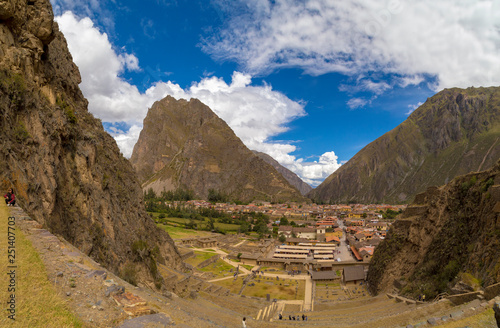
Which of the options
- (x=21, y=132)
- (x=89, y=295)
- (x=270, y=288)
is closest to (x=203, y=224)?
(x=270, y=288)

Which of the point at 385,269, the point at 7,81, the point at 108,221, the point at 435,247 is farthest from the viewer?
the point at 385,269

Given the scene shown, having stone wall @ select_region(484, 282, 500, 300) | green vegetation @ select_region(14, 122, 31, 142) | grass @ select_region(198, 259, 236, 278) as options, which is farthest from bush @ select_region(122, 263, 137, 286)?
grass @ select_region(198, 259, 236, 278)

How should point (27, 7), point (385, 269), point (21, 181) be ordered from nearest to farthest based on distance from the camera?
point (21, 181), point (27, 7), point (385, 269)

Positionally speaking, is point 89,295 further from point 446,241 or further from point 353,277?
point 353,277

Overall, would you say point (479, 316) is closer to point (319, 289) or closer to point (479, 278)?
point (479, 278)

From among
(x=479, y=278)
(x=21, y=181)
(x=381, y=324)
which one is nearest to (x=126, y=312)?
(x=21, y=181)

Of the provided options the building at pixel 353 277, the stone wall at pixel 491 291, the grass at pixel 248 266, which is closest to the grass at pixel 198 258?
the grass at pixel 248 266

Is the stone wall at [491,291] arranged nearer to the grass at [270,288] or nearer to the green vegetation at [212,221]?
the grass at [270,288]
